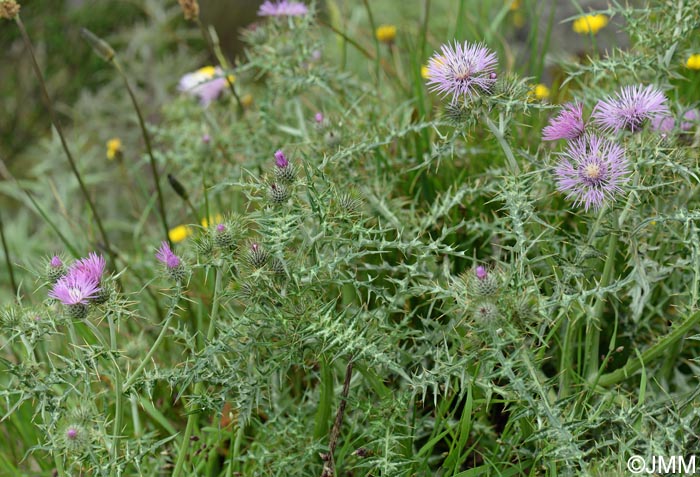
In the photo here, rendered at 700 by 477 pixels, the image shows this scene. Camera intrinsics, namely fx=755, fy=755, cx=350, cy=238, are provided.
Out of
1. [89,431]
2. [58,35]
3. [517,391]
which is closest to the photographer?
[517,391]

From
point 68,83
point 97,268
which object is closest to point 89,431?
point 97,268

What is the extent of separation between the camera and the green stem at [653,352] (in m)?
1.59

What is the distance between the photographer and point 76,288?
4.76 ft

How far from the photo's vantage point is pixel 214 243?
152 centimetres

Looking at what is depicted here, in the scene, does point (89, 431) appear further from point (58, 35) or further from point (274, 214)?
point (58, 35)

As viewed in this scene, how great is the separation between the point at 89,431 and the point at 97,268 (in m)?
0.35

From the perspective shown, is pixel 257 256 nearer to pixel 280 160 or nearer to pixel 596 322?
pixel 280 160

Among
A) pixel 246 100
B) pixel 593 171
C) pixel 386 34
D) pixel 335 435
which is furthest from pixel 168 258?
pixel 386 34

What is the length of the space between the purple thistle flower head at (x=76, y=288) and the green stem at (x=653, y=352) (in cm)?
113

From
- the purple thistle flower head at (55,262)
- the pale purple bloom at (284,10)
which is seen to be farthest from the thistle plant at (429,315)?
the pale purple bloom at (284,10)

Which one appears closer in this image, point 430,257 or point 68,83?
point 430,257

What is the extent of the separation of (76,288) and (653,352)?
1217 millimetres

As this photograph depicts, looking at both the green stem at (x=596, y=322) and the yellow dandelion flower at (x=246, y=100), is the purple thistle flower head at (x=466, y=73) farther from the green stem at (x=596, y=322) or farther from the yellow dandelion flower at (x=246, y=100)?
the yellow dandelion flower at (x=246, y=100)

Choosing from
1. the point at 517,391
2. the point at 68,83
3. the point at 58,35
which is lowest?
the point at 68,83
